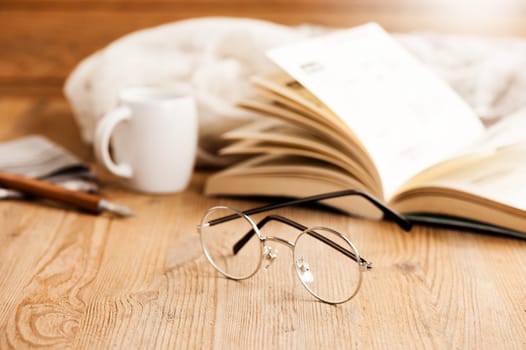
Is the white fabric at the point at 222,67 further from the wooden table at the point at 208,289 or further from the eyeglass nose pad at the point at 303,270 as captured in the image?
the eyeglass nose pad at the point at 303,270

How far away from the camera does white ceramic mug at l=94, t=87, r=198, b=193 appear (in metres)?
1.05

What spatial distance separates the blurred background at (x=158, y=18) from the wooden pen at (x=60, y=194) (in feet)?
2.67

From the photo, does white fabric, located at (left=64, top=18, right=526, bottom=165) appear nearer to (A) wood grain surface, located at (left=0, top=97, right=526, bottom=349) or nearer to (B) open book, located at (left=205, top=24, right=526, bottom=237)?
(B) open book, located at (left=205, top=24, right=526, bottom=237)

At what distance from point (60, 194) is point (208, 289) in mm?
354

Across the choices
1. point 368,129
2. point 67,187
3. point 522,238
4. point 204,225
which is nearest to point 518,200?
point 522,238

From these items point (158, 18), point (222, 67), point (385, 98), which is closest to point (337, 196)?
point (385, 98)

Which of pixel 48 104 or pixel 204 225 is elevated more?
pixel 204 225

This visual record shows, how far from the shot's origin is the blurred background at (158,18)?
68.7 inches

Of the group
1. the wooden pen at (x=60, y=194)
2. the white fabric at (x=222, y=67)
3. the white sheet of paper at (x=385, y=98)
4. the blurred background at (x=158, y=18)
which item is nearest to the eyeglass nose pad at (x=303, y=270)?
the white sheet of paper at (x=385, y=98)

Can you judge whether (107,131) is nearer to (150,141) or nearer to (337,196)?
(150,141)

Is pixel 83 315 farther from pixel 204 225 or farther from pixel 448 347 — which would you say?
pixel 448 347

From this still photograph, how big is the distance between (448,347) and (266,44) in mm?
744

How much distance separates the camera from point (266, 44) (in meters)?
1.26

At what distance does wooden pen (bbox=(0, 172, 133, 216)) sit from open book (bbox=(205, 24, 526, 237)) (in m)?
0.17
